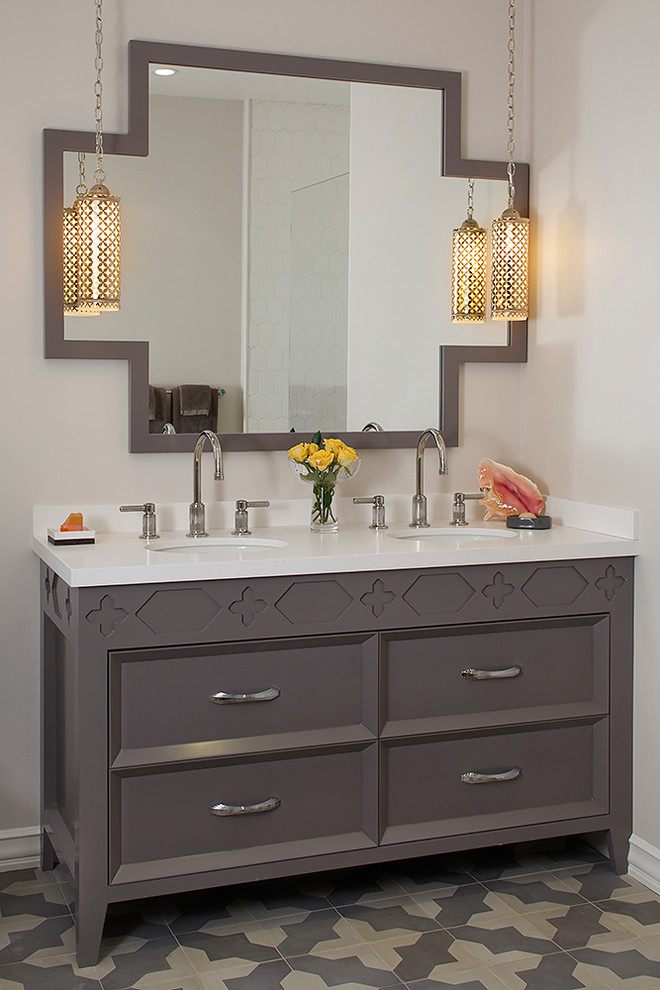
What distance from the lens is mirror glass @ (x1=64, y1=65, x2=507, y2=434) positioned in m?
2.58

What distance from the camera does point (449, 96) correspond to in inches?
111

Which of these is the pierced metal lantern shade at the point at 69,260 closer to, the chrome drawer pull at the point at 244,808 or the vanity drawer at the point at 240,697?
the vanity drawer at the point at 240,697

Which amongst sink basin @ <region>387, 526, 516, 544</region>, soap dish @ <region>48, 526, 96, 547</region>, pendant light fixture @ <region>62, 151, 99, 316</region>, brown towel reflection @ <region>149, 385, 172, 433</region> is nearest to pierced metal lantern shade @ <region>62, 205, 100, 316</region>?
pendant light fixture @ <region>62, 151, 99, 316</region>

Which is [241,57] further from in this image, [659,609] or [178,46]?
[659,609]

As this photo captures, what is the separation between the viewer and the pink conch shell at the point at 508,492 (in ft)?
9.14

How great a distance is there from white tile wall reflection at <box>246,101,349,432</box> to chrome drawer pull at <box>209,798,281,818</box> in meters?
0.98

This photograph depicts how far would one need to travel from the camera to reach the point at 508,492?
2.80 meters

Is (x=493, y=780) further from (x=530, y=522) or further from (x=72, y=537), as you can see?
(x=72, y=537)

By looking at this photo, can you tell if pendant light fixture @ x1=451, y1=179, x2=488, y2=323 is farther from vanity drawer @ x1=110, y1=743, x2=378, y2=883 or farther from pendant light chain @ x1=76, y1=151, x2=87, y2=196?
vanity drawer @ x1=110, y1=743, x2=378, y2=883

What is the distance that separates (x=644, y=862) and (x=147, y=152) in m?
2.14

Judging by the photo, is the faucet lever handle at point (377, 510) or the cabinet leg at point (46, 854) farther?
the faucet lever handle at point (377, 510)

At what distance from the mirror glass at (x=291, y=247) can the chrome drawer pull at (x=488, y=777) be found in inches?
38.5

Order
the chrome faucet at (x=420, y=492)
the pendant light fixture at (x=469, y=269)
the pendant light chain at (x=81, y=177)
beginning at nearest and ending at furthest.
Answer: the pendant light chain at (x=81, y=177), the chrome faucet at (x=420, y=492), the pendant light fixture at (x=469, y=269)

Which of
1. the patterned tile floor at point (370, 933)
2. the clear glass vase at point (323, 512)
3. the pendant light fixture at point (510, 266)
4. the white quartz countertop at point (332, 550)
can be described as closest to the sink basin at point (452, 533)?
the white quartz countertop at point (332, 550)
